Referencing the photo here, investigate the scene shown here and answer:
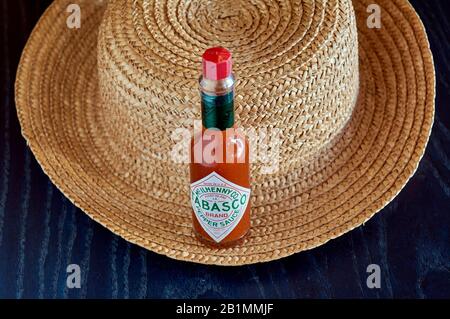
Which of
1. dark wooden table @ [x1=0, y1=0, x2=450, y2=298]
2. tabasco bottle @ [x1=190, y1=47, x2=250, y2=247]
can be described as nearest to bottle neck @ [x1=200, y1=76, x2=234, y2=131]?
A: tabasco bottle @ [x1=190, y1=47, x2=250, y2=247]

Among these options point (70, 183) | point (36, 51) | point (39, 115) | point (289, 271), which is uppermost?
point (36, 51)

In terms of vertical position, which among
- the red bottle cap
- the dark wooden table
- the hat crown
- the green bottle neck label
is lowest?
the dark wooden table

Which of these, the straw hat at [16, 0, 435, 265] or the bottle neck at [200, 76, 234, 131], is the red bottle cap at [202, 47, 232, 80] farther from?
the straw hat at [16, 0, 435, 265]

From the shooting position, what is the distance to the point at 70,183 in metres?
1.27

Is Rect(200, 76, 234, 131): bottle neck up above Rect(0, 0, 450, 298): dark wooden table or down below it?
above

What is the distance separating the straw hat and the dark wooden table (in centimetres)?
5

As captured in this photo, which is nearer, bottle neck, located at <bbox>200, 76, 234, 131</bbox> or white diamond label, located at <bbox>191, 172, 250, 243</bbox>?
bottle neck, located at <bbox>200, 76, 234, 131</bbox>

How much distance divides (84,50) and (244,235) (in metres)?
0.42

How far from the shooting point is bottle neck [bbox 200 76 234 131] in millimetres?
1024

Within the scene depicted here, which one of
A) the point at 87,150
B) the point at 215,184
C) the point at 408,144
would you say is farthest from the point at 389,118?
the point at 87,150

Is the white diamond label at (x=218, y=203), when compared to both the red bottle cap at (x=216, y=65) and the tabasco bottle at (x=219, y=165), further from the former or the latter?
the red bottle cap at (x=216, y=65)

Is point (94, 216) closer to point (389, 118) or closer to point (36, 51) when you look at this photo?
point (36, 51)

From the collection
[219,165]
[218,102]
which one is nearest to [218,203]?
[219,165]

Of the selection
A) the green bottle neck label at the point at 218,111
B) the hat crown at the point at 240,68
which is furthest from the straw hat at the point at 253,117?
the green bottle neck label at the point at 218,111
